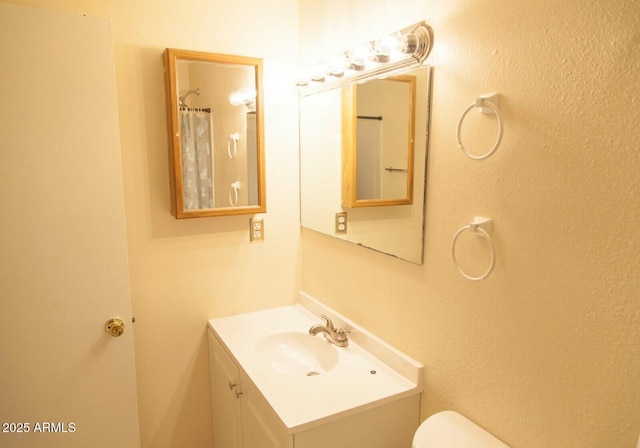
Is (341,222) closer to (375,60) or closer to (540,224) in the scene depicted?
(375,60)

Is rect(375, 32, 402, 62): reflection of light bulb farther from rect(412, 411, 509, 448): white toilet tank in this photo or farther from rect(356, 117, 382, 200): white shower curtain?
rect(412, 411, 509, 448): white toilet tank

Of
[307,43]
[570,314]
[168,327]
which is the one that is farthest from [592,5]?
[168,327]

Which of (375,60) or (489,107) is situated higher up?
(375,60)

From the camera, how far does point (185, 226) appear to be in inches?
72.6

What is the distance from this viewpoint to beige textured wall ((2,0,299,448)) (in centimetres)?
168

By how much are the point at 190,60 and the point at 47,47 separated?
504 millimetres

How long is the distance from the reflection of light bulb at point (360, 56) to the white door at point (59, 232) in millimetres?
854

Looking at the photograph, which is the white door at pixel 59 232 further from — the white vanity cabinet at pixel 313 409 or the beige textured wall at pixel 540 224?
the beige textured wall at pixel 540 224

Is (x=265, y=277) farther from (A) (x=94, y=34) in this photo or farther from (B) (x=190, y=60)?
(A) (x=94, y=34)

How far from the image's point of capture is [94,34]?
1.44 m

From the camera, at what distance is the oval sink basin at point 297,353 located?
1688mm

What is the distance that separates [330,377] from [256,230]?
817 mm

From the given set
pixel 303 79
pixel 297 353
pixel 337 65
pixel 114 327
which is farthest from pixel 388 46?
pixel 114 327

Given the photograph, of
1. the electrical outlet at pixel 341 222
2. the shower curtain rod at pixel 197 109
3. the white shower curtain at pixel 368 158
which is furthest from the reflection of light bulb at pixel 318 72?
the electrical outlet at pixel 341 222
